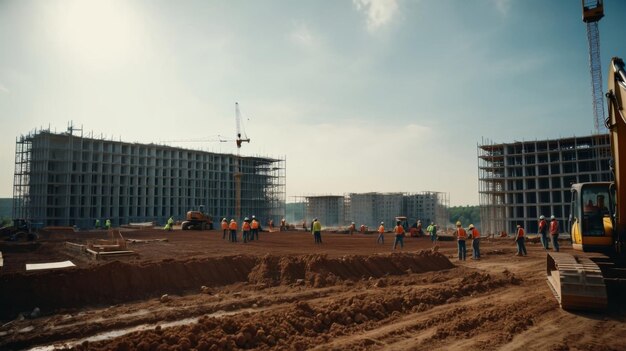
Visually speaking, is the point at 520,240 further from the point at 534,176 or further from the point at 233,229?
the point at 534,176

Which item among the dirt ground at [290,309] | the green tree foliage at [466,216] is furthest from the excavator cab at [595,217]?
the green tree foliage at [466,216]

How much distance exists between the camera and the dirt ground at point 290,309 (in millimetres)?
6559

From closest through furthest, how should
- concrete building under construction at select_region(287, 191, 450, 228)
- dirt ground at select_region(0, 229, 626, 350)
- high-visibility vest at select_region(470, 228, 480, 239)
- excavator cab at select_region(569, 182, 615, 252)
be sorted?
dirt ground at select_region(0, 229, 626, 350) < excavator cab at select_region(569, 182, 615, 252) < high-visibility vest at select_region(470, 228, 480, 239) < concrete building under construction at select_region(287, 191, 450, 228)

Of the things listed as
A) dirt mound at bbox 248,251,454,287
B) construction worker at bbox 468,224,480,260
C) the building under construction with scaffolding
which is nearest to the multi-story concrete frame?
the building under construction with scaffolding

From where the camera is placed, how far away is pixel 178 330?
22.0 feet

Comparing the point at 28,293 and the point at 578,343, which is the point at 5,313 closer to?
the point at 28,293

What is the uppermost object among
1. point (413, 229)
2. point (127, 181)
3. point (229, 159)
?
point (229, 159)

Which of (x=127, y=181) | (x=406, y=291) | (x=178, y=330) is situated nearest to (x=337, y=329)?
(x=178, y=330)

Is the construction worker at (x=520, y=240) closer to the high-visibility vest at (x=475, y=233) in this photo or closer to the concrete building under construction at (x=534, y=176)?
the high-visibility vest at (x=475, y=233)

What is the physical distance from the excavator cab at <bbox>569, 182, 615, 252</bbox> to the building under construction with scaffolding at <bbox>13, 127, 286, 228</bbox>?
57302mm

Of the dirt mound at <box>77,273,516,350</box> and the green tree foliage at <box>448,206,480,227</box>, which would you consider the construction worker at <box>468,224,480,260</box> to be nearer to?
the dirt mound at <box>77,273,516,350</box>

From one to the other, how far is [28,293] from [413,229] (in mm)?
30623

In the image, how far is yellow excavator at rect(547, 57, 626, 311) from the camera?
7577 mm

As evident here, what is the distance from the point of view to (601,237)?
8781 millimetres
